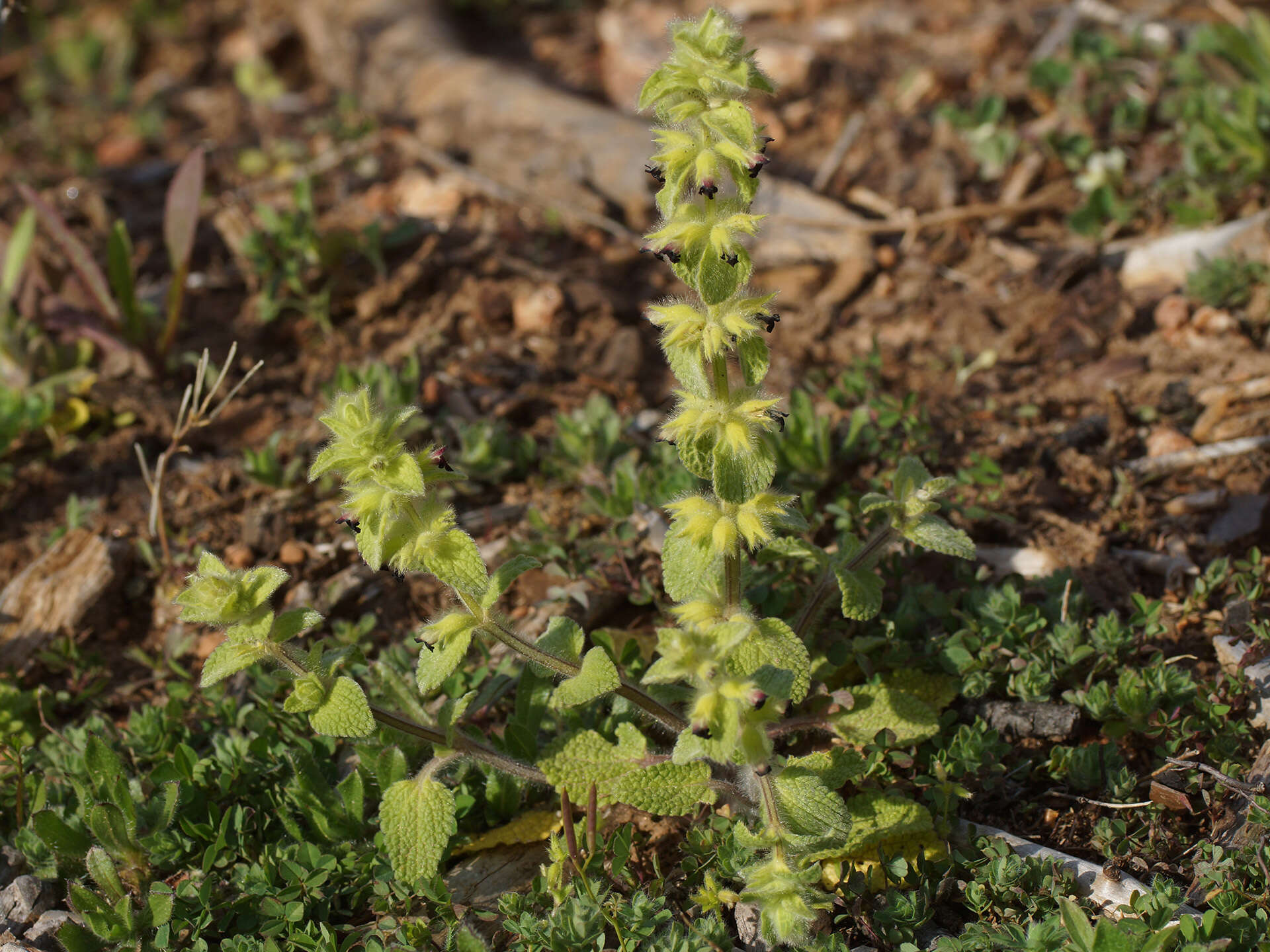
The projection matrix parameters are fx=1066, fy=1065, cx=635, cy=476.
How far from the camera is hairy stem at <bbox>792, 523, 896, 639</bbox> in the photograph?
3.05 metres

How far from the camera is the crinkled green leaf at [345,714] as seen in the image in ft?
8.52

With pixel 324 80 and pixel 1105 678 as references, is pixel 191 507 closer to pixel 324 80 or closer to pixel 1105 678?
pixel 1105 678

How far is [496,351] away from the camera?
4.87m

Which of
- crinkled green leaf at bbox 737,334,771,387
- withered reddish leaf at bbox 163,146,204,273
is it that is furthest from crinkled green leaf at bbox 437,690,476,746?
withered reddish leaf at bbox 163,146,204,273

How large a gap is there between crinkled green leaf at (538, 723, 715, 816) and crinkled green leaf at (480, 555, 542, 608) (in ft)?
1.61

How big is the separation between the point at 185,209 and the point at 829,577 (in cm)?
328

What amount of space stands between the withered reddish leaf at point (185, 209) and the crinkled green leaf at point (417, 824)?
9.49 ft

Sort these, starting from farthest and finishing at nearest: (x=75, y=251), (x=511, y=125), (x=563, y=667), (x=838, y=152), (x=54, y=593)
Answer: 1. (x=511, y=125)
2. (x=838, y=152)
3. (x=75, y=251)
4. (x=54, y=593)
5. (x=563, y=667)

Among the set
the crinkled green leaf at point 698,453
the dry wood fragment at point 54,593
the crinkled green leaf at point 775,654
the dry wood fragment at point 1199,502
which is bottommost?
the dry wood fragment at point 54,593

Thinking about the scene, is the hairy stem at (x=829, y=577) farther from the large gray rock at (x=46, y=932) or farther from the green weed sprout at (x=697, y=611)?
the large gray rock at (x=46, y=932)

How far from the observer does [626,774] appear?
9.21 ft

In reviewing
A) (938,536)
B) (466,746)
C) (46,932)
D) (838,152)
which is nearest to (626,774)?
(466,746)

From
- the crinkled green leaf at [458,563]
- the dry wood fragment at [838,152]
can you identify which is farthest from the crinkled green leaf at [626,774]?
the dry wood fragment at [838,152]

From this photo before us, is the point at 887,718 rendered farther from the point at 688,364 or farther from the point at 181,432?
the point at 181,432
